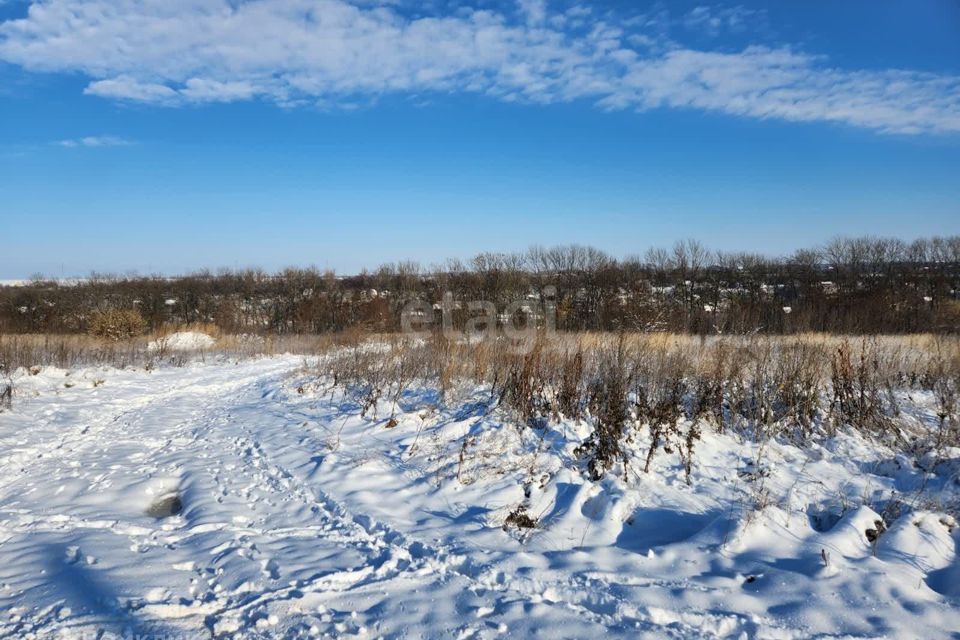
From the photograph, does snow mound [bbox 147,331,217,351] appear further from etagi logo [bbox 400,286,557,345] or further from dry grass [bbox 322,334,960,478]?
dry grass [bbox 322,334,960,478]

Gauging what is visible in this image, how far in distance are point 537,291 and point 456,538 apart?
26.7 meters

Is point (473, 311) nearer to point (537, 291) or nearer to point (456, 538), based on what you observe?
point (537, 291)

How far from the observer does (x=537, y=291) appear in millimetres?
30172

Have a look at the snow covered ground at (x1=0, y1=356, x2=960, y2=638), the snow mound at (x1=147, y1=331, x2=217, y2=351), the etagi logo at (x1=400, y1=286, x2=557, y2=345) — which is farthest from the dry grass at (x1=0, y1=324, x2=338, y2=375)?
the snow covered ground at (x1=0, y1=356, x2=960, y2=638)

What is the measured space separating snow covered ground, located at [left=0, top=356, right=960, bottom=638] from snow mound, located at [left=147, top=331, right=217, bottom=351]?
11.7 metres

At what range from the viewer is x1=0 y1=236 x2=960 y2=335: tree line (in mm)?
25906

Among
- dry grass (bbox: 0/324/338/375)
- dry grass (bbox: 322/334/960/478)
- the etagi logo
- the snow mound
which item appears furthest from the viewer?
the etagi logo

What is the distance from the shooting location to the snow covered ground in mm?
2902

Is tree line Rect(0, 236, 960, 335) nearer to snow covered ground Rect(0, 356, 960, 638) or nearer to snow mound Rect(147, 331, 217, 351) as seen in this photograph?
snow mound Rect(147, 331, 217, 351)

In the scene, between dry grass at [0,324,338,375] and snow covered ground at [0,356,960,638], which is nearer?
snow covered ground at [0,356,960,638]

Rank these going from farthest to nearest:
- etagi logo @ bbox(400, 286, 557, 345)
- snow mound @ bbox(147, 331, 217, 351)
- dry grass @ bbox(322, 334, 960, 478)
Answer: etagi logo @ bbox(400, 286, 557, 345), snow mound @ bbox(147, 331, 217, 351), dry grass @ bbox(322, 334, 960, 478)

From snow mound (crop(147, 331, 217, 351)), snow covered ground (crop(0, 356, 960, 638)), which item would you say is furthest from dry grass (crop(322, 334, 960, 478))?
snow mound (crop(147, 331, 217, 351))

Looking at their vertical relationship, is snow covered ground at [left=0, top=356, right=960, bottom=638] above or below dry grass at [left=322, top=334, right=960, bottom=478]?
below

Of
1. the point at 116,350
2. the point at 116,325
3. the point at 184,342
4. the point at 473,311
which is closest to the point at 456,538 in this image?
the point at 116,350
